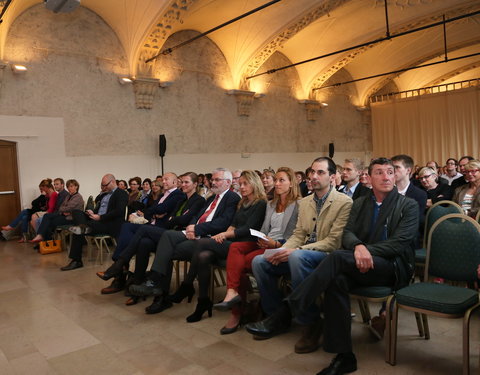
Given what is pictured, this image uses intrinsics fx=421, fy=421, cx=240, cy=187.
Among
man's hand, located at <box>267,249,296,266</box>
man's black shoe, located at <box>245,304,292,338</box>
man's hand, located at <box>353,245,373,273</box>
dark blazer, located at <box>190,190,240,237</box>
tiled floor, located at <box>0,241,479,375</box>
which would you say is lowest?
tiled floor, located at <box>0,241,479,375</box>

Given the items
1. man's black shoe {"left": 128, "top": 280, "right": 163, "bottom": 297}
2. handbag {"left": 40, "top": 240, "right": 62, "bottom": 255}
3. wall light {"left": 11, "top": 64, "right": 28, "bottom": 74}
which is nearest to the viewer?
man's black shoe {"left": 128, "top": 280, "right": 163, "bottom": 297}

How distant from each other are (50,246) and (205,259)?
4.62 m

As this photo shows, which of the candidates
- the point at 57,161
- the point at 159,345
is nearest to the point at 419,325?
the point at 159,345

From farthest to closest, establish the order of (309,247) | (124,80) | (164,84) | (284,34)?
(284,34), (164,84), (124,80), (309,247)

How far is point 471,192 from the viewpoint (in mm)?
4359

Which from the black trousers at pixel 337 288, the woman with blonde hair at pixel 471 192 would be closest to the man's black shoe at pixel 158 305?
the black trousers at pixel 337 288

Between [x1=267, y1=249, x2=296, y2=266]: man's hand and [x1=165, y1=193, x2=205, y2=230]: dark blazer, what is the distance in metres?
1.69

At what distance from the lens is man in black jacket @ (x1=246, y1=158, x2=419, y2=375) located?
2600 mm

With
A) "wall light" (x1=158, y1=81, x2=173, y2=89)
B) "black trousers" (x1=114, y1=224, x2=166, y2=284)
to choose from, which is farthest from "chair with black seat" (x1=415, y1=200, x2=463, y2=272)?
"wall light" (x1=158, y1=81, x2=173, y2=89)

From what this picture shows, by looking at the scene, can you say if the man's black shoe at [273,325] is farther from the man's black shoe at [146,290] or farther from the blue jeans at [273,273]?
the man's black shoe at [146,290]

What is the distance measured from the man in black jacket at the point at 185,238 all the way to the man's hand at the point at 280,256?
999 mm

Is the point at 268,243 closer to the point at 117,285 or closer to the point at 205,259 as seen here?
the point at 205,259

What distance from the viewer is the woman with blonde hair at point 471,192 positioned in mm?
4160

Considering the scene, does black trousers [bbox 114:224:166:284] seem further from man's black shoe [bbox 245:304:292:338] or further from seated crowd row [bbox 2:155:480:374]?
man's black shoe [bbox 245:304:292:338]
